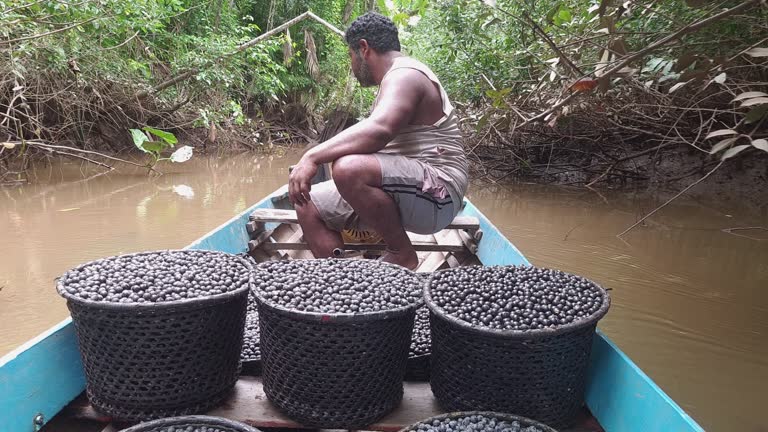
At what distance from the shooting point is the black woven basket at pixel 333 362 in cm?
124

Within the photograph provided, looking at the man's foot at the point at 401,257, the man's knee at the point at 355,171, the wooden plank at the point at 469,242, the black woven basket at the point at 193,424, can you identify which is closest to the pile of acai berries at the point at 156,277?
the black woven basket at the point at 193,424

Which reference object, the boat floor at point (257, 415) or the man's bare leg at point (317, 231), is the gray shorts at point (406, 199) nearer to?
the man's bare leg at point (317, 231)

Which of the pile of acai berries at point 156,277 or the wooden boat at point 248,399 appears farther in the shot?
→ the pile of acai berries at point 156,277

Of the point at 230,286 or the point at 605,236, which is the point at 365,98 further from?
the point at 230,286

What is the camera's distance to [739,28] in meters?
3.49

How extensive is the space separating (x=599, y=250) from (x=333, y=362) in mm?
3657

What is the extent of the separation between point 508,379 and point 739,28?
3.37 meters

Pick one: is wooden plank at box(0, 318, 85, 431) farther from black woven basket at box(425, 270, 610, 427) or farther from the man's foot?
the man's foot

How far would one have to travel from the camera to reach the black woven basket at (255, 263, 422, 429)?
4.07ft

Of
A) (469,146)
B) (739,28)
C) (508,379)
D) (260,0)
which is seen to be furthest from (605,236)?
(260,0)

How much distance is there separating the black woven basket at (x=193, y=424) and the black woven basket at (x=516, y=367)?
0.50 m

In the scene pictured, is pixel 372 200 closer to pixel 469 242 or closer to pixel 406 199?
pixel 406 199

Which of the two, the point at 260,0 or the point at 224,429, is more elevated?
the point at 260,0

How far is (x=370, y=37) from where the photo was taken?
Answer: 242 centimetres
